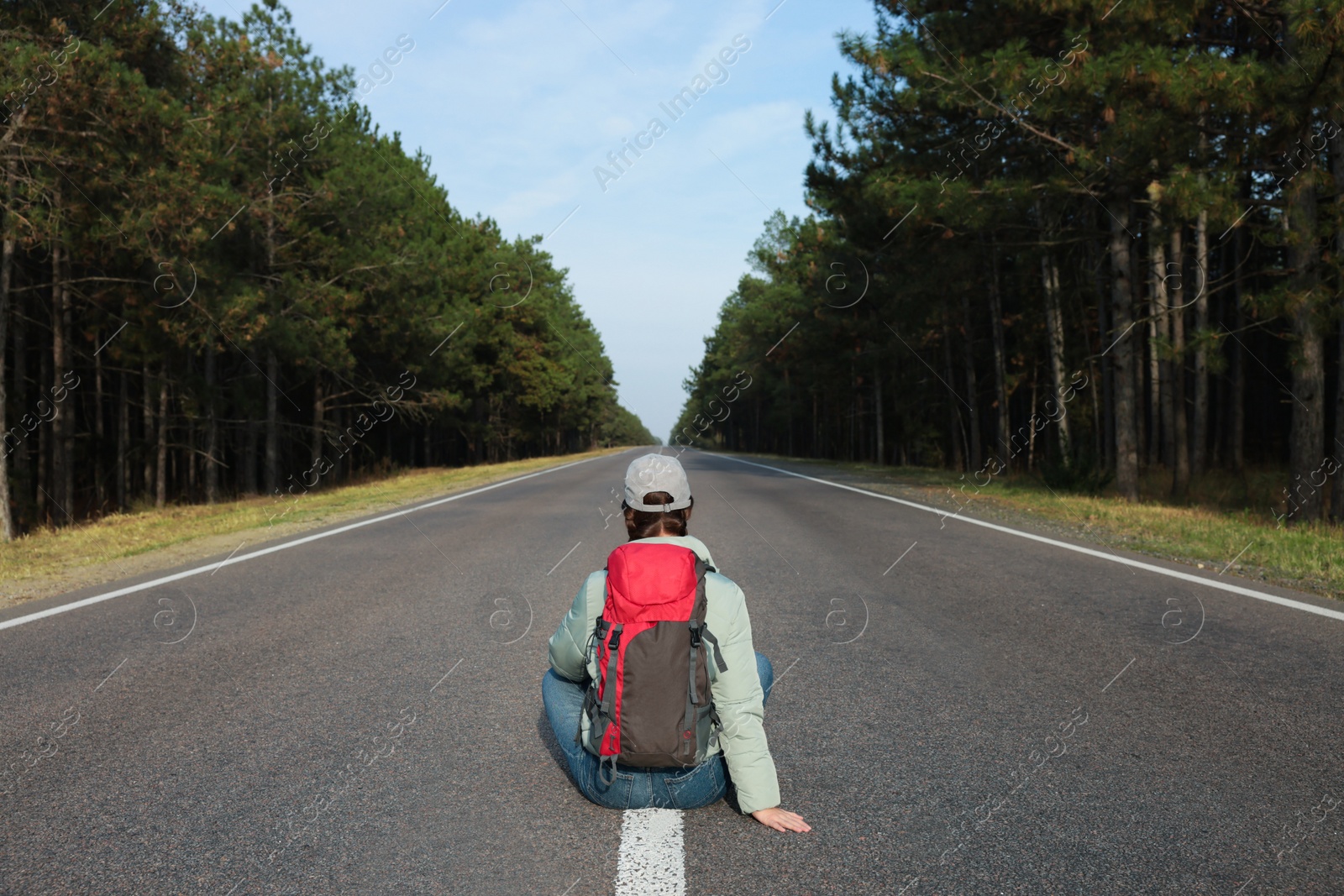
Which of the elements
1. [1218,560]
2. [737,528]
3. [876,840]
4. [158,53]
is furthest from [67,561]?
[158,53]

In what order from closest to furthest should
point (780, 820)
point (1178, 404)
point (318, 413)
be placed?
1. point (780, 820)
2. point (1178, 404)
3. point (318, 413)

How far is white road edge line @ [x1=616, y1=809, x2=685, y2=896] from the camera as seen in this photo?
2.74 m

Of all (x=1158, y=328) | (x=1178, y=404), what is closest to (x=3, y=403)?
(x=1178, y=404)

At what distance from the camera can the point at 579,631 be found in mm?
3342

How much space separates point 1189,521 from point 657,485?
1126 cm

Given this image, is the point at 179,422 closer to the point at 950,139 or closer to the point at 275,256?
the point at 275,256

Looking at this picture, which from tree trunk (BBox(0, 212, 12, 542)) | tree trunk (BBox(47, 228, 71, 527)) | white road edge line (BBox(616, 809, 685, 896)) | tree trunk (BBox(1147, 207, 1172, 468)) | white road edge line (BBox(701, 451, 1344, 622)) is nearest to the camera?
white road edge line (BBox(616, 809, 685, 896))

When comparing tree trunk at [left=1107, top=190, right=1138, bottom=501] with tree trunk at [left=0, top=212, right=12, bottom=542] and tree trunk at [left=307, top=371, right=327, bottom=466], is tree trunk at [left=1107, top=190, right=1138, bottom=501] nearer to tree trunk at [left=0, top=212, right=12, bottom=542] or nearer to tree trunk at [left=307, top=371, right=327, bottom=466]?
tree trunk at [left=0, top=212, right=12, bottom=542]

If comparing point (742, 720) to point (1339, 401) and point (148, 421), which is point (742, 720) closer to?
point (1339, 401)

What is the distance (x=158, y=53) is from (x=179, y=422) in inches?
539

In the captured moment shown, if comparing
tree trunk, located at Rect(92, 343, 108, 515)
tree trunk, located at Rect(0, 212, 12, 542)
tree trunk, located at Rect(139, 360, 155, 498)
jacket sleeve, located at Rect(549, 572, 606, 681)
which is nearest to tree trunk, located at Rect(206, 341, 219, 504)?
tree trunk, located at Rect(139, 360, 155, 498)

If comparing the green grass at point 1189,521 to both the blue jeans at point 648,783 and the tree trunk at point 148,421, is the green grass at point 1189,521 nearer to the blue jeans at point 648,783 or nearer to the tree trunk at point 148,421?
the blue jeans at point 648,783

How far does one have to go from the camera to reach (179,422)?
30.7 metres

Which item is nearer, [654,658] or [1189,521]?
[654,658]
